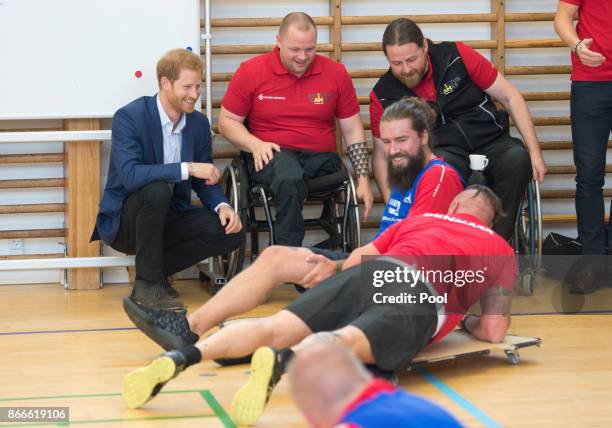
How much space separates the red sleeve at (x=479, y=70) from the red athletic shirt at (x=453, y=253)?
5.02ft

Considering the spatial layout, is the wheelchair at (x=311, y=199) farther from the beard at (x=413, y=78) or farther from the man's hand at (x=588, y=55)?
the man's hand at (x=588, y=55)

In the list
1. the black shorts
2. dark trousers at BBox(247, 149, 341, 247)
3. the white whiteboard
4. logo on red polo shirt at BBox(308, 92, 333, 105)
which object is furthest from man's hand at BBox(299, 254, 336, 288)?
the white whiteboard

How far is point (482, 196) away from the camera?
3508 millimetres

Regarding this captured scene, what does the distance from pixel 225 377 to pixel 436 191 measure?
3.30 feet

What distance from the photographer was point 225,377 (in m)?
3.27

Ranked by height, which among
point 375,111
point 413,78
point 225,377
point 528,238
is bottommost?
point 225,377

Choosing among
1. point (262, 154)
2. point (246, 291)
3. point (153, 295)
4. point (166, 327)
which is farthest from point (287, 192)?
point (166, 327)

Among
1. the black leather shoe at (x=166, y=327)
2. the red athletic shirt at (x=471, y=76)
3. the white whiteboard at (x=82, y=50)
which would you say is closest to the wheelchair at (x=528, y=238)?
the red athletic shirt at (x=471, y=76)

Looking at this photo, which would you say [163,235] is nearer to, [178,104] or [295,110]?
[178,104]

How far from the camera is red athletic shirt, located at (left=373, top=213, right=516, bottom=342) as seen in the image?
124 inches

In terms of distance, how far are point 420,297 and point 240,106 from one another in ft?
7.00

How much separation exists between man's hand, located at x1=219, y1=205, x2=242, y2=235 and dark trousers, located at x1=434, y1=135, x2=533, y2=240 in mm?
961

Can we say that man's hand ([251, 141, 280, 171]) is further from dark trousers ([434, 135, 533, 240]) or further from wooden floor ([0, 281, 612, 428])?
dark trousers ([434, 135, 533, 240])

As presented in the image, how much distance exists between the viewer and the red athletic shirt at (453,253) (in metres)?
3.16
